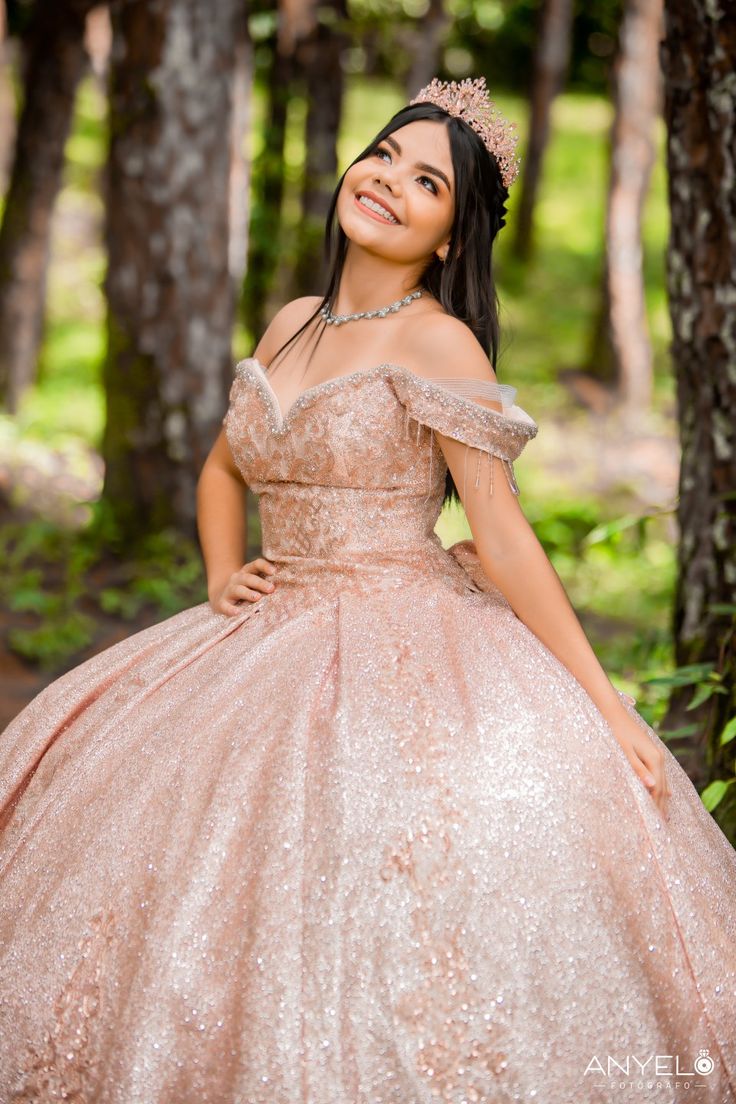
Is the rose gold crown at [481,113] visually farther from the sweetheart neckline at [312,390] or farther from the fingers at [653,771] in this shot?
the fingers at [653,771]

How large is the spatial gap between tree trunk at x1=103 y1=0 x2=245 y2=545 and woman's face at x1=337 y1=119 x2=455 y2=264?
423 centimetres

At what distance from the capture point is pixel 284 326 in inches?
120

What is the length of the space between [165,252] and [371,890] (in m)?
5.24

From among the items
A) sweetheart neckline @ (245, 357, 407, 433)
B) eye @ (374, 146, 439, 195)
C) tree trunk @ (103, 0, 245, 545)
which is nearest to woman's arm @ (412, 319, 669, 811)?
sweetheart neckline @ (245, 357, 407, 433)

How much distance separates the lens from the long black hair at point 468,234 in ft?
9.07

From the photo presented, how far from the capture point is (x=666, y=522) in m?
10.3

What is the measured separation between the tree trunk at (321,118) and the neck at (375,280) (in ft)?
27.9

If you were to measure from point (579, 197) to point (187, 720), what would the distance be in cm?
2082

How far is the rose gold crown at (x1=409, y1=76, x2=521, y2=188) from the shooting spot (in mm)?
2773

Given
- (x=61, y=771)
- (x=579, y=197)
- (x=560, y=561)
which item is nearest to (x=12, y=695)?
(x=61, y=771)

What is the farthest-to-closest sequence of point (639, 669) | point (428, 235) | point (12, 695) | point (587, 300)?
1. point (587, 300)
2. point (12, 695)
3. point (639, 669)
4. point (428, 235)

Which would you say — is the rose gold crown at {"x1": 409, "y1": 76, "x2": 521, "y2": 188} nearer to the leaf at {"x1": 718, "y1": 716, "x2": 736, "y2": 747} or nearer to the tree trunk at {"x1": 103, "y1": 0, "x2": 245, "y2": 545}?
the leaf at {"x1": 718, "y1": 716, "x2": 736, "y2": 747}

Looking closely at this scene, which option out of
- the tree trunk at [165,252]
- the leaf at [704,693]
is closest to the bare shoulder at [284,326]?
the leaf at [704,693]

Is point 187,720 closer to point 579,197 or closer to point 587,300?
point 587,300
